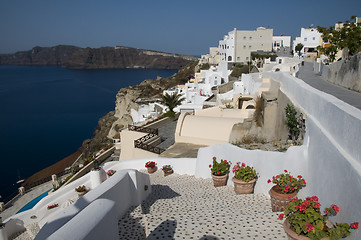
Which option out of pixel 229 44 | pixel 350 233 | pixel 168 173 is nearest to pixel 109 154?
pixel 168 173

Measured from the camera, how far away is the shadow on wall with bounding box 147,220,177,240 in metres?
5.30

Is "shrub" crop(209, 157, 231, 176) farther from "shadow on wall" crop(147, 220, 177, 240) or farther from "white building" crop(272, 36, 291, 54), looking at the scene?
"white building" crop(272, 36, 291, 54)

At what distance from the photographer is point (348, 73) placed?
449 inches

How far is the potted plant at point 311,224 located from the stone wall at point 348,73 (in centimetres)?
774

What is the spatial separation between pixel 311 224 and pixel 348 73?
31.5 ft

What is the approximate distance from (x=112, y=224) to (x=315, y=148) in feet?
14.5

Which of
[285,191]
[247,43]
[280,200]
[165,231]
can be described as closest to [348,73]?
[285,191]

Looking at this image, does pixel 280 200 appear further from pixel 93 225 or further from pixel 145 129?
pixel 145 129

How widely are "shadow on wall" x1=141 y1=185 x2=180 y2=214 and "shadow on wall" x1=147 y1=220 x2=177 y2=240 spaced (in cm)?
127

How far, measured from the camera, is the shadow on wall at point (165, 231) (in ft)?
17.4

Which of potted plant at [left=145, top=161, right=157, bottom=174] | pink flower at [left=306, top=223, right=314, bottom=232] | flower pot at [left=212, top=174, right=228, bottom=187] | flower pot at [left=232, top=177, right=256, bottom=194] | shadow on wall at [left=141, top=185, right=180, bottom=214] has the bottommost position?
potted plant at [left=145, top=161, right=157, bottom=174]

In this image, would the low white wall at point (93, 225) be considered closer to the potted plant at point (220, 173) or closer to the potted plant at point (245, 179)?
the potted plant at point (245, 179)

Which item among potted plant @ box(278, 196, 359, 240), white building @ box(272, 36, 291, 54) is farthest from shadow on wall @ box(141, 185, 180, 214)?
white building @ box(272, 36, 291, 54)

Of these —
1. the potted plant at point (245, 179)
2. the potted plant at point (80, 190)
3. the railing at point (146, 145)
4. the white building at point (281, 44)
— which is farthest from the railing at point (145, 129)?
the white building at point (281, 44)
